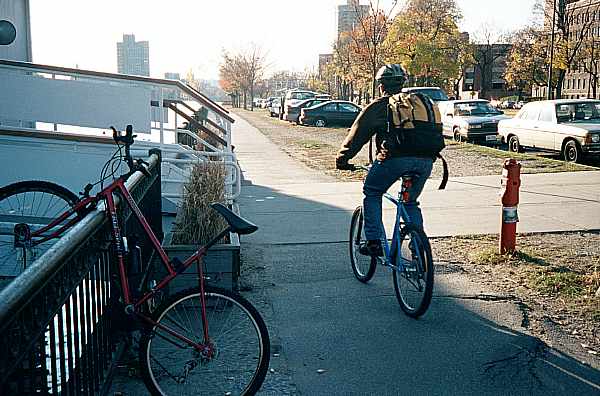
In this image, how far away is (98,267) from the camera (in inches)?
143

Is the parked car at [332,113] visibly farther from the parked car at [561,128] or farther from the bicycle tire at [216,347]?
the bicycle tire at [216,347]

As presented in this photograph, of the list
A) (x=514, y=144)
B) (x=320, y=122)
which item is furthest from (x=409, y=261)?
(x=320, y=122)

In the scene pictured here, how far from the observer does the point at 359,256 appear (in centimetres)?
707

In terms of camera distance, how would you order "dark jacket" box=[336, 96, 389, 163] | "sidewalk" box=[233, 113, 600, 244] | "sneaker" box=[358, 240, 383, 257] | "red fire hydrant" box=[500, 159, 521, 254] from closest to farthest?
1. "dark jacket" box=[336, 96, 389, 163]
2. "sneaker" box=[358, 240, 383, 257]
3. "red fire hydrant" box=[500, 159, 521, 254]
4. "sidewalk" box=[233, 113, 600, 244]

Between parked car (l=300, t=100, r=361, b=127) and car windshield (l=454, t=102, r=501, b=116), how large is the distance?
38.2ft

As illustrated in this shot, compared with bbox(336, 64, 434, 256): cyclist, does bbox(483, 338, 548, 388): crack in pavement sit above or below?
below

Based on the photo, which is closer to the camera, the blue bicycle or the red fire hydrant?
the blue bicycle

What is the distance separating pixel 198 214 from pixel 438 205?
17.8ft

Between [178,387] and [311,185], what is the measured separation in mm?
9758

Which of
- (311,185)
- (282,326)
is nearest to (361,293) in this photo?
(282,326)

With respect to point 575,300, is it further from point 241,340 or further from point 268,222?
point 268,222

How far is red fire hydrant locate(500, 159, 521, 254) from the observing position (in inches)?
288

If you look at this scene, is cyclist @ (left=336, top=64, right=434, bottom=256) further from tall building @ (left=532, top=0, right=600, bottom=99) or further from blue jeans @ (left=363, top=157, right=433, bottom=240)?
tall building @ (left=532, top=0, right=600, bottom=99)

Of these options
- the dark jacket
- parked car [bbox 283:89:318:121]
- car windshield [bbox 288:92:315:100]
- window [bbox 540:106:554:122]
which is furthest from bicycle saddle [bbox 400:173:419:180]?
car windshield [bbox 288:92:315:100]
